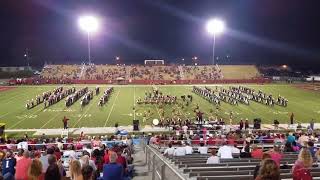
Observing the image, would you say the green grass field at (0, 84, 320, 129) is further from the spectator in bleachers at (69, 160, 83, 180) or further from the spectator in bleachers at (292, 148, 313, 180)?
the spectator in bleachers at (292, 148, 313, 180)

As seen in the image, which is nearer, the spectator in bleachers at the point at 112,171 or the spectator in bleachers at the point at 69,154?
the spectator in bleachers at the point at 112,171

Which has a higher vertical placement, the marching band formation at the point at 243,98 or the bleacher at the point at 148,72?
the bleacher at the point at 148,72

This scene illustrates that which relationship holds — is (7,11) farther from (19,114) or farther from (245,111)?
(245,111)

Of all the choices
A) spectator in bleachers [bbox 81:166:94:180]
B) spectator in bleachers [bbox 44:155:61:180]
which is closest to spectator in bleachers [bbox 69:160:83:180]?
spectator in bleachers [bbox 81:166:94:180]

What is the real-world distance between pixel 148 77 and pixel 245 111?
133 ft

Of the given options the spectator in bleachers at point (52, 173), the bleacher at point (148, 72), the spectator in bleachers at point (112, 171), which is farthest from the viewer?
the bleacher at point (148, 72)

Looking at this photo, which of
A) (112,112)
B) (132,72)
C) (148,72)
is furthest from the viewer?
(148,72)

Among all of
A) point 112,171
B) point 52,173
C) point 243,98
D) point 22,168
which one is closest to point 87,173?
point 52,173

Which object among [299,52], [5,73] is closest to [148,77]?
[5,73]

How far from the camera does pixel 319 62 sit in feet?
305

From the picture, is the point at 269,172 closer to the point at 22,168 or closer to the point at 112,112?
the point at 22,168

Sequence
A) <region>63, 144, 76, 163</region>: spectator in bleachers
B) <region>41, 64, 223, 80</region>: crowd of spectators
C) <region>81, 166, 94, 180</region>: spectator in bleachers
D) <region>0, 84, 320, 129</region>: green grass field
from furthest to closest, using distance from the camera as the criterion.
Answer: <region>41, 64, 223, 80</region>: crowd of spectators → <region>0, 84, 320, 129</region>: green grass field → <region>63, 144, 76, 163</region>: spectator in bleachers → <region>81, 166, 94, 180</region>: spectator in bleachers

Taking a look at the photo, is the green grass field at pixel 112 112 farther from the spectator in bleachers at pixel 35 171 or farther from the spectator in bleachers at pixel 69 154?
the spectator in bleachers at pixel 35 171

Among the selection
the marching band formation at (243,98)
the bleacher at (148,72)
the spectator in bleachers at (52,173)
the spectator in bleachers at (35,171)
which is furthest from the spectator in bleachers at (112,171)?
the bleacher at (148,72)
